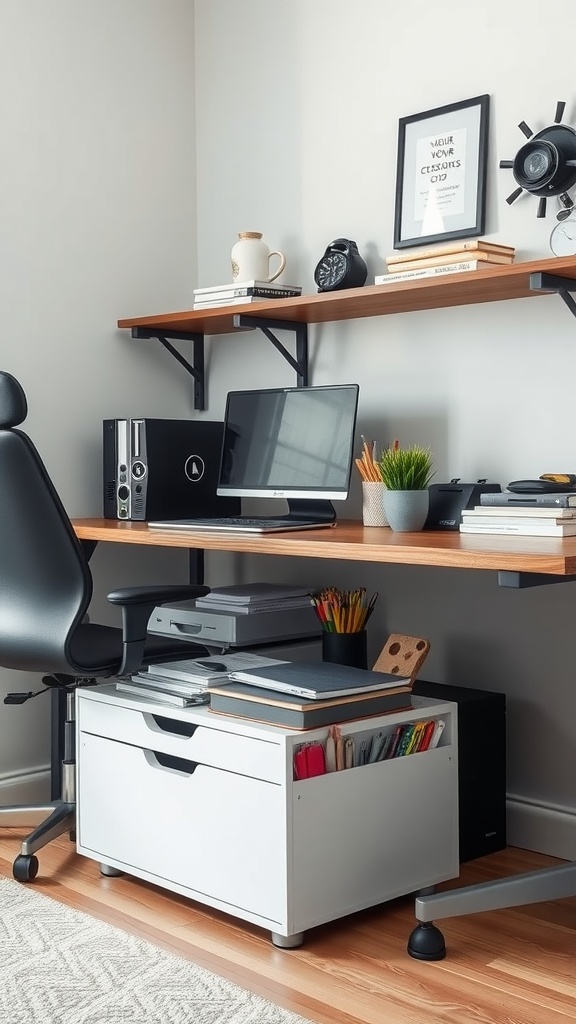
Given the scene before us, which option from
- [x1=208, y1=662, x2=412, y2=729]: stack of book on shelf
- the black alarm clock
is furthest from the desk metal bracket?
the black alarm clock

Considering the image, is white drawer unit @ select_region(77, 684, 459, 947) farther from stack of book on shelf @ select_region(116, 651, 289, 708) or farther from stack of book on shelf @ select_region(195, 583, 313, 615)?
stack of book on shelf @ select_region(195, 583, 313, 615)

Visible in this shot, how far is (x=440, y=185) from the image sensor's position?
2.66 metres

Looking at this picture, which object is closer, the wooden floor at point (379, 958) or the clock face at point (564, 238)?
the wooden floor at point (379, 958)

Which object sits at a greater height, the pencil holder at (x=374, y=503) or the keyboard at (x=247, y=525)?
the pencil holder at (x=374, y=503)

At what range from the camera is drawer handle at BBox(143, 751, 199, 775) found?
2.33m

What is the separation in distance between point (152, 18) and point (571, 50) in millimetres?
1403

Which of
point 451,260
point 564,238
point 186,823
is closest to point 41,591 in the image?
point 186,823

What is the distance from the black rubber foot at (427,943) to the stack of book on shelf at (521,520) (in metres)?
0.74

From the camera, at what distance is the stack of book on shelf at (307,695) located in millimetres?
2068

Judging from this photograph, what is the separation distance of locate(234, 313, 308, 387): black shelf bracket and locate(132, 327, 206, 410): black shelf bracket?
32 centimetres

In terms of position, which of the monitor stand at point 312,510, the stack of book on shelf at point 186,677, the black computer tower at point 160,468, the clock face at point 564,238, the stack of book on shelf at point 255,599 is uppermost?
the clock face at point 564,238

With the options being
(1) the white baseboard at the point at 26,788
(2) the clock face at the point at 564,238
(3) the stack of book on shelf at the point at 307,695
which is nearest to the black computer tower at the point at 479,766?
(3) the stack of book on shelf at the point at 307,695

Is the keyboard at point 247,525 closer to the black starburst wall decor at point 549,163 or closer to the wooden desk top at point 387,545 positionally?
the wooden desk top at point 387,545

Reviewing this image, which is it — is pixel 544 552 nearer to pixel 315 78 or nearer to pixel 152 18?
pixel 315 78
